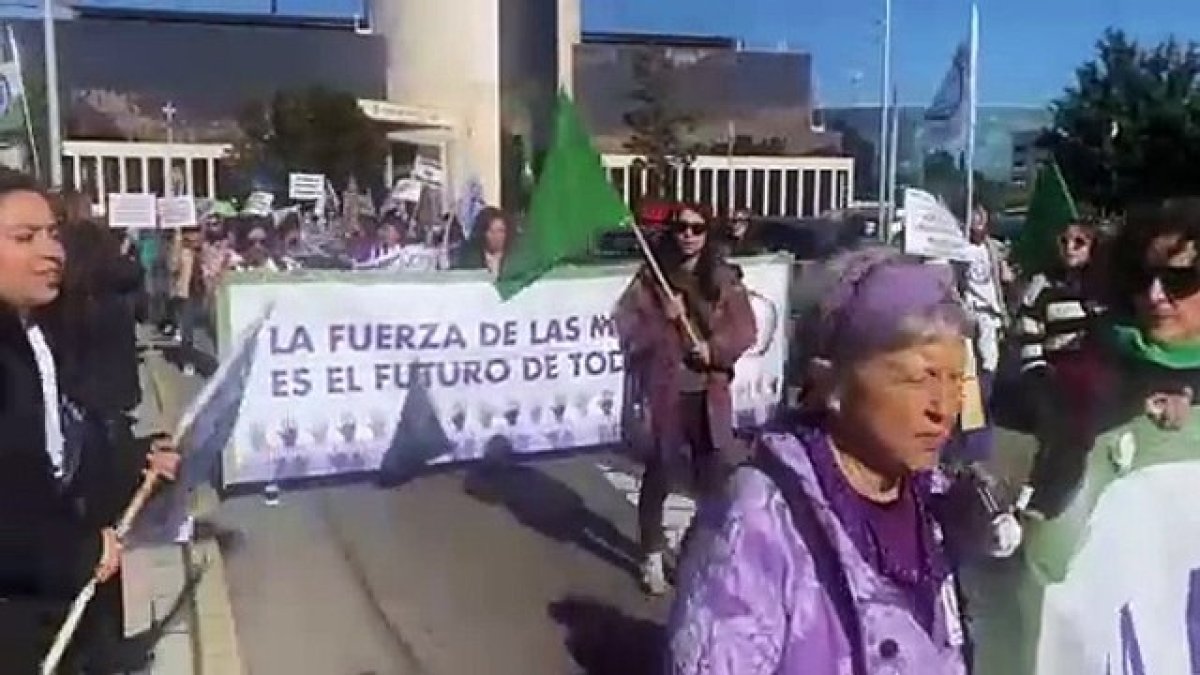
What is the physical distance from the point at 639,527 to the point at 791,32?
917 mm

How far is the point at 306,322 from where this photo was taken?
273cm

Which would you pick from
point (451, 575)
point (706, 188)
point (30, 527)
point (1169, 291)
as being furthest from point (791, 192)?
point (30, 527)

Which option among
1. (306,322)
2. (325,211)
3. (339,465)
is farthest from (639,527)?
(325,211)

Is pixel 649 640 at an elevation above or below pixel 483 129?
below

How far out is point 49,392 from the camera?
7.91 ft

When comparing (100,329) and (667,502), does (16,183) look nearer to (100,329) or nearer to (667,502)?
(100,329)

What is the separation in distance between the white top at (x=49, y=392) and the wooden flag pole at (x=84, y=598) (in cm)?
12

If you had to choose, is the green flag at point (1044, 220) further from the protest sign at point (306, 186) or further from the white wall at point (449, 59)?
the protest sign at point (306, 186)

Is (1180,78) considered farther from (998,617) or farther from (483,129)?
(483,129)

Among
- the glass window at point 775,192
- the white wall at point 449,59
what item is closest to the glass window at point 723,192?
the glass window at point 775,192

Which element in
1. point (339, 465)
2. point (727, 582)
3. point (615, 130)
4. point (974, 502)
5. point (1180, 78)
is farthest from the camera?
point (1180, 78)

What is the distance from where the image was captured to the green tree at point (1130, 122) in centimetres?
310

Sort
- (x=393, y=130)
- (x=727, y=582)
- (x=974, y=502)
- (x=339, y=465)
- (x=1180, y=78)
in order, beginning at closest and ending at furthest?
1. (x=727, y=582)
2. (x=974, y=502)
3. (x=393, y=130)
4. (x=339, y=465)
5. (x=1180, y=78)

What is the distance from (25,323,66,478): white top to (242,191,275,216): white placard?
33 cm
